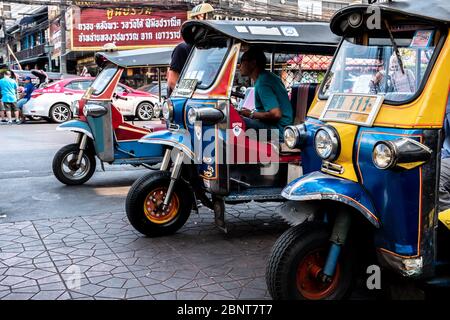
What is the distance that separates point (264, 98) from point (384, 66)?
195cm

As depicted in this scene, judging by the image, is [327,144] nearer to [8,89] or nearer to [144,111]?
[144,111]

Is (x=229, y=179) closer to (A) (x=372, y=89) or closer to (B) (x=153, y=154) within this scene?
(A) (x=372, y=89)

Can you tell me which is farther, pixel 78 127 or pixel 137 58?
pixel 137 58

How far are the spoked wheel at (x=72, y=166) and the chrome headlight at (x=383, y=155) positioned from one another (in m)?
5.41

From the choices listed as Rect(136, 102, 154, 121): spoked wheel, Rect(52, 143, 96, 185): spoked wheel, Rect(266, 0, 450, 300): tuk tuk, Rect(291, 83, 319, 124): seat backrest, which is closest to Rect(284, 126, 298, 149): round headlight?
Rect(266, 0, 450, 300): tuk tuk

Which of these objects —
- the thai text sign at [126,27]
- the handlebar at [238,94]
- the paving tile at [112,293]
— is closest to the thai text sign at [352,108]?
the paving tile at [112,293]

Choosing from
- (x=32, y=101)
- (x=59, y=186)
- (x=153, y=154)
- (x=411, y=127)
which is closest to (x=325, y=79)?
(x=411, y=127)

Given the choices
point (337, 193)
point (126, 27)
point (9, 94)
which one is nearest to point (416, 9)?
point (337, 193)

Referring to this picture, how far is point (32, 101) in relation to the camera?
1625cm

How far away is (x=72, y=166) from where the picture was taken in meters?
7.44

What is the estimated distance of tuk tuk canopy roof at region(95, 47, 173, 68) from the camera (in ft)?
25.1

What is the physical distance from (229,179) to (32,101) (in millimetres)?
13167

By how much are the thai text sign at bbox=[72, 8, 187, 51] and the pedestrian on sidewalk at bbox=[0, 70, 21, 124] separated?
823 cm

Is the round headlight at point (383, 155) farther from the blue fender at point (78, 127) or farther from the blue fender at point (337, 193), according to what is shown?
the blue fender at point (78, 127)
